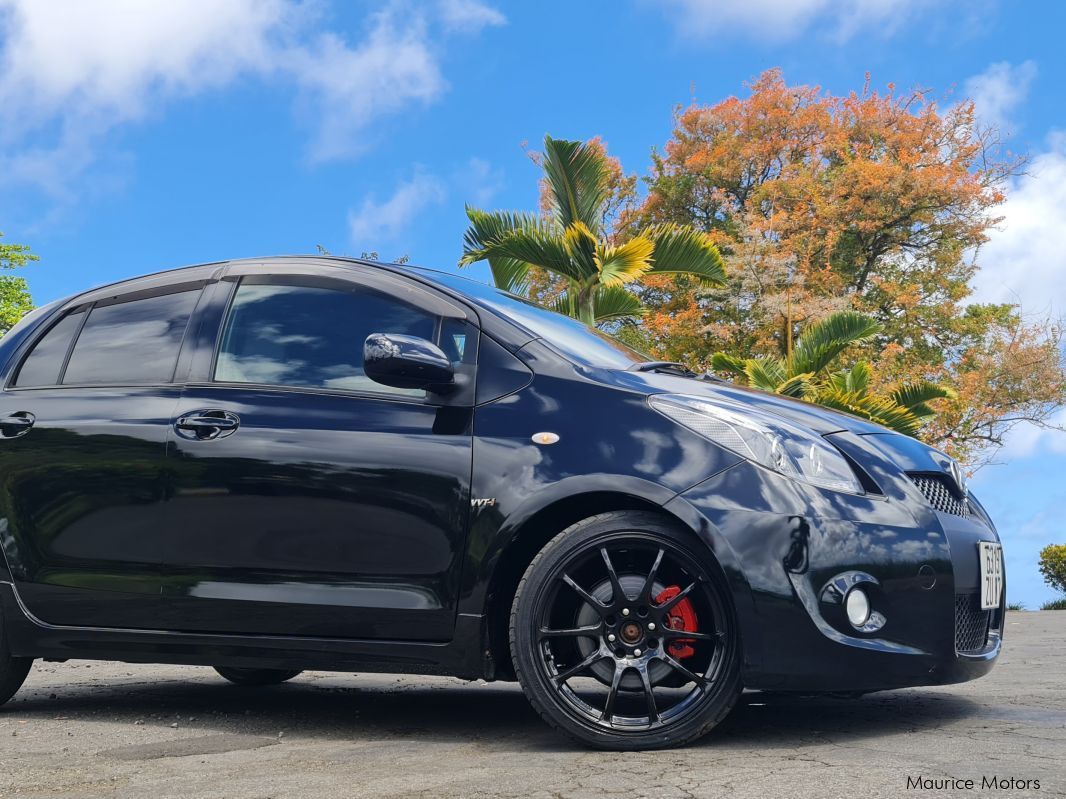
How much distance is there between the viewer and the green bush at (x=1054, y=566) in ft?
66.7

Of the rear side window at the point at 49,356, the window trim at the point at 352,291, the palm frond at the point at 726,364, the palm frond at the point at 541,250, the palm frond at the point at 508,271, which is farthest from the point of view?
the palm frond at the point at 726,364

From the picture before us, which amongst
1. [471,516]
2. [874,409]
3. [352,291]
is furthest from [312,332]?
→ [874,409]

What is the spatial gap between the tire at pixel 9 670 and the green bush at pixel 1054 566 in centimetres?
1901

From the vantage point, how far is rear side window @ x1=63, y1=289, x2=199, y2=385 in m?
4.72

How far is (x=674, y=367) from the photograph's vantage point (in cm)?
438

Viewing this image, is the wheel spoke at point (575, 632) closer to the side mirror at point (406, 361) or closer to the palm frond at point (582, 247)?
the side mirror at point (406, 361)

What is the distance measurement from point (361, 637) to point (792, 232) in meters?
28.0

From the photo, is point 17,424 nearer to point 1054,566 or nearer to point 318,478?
point 318,478

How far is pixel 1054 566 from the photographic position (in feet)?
67.3

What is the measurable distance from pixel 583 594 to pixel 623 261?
12749mm

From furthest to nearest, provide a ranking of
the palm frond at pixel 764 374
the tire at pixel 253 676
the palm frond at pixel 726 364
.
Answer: the palm frond at pixel 726 364 < the palm frond at pixel 764 374 < the tire at pixel 253 676

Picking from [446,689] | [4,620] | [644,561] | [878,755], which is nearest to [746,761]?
[878,755]

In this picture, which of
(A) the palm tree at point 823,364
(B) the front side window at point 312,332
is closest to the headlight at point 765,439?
(B) the front side window at point 312,332

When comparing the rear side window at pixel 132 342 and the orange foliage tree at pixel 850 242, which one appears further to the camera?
the orange foliage tree at pixel 850 242
